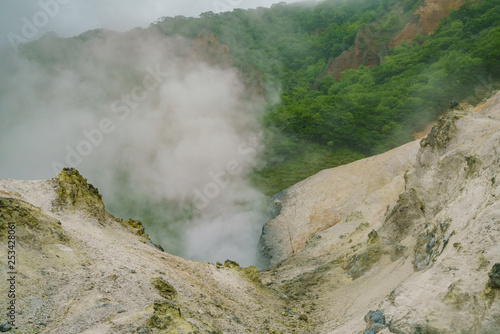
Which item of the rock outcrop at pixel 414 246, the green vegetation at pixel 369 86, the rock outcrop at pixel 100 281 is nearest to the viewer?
the rock outcrop at pixel 414 246

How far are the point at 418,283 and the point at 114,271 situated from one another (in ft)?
18.0

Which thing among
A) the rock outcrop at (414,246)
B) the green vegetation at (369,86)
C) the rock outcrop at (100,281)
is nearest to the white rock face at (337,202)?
the rock outcrop at (414,246)

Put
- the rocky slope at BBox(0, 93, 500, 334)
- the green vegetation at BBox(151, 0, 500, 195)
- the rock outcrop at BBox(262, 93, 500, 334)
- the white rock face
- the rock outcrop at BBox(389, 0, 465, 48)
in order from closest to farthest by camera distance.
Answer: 1. the rock outcrop at BBox(262, 93, 500, 334)
2. the rocky slope at BBox(0, 93, 500, 334)
3. the white rock face
4. the green vegetation at BBox(151, 0, 500, 195)
5. the rock outcrop at BBox(389, 0, 465, 48)

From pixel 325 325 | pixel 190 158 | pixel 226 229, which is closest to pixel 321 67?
pixel 190 158

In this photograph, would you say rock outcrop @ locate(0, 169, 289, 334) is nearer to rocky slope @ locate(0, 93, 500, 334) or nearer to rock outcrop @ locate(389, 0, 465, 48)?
rocky slope @ locate(0, 93, 500, 334)

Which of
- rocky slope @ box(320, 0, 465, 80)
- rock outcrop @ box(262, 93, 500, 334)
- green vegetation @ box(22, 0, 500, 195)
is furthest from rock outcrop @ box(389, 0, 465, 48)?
rock outcrop @ box(262, 93, 500, 334)

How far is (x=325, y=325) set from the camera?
8109 millimetres

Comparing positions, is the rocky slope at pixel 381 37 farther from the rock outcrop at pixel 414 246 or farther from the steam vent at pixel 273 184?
the rock outcrop at pixel 414 246

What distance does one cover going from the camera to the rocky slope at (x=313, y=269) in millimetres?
4953

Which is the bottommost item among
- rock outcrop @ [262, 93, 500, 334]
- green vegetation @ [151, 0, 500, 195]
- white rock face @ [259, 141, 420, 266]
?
rock outcrop @ [262, 93, 500, 334]

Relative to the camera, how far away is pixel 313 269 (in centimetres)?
1160

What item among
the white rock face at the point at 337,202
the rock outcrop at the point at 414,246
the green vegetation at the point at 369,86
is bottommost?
the rock outcrop at the point at 414,246

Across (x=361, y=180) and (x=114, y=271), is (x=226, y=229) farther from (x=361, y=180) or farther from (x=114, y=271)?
(x=114, y=271)

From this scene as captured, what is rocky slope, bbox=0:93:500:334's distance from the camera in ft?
16.3
